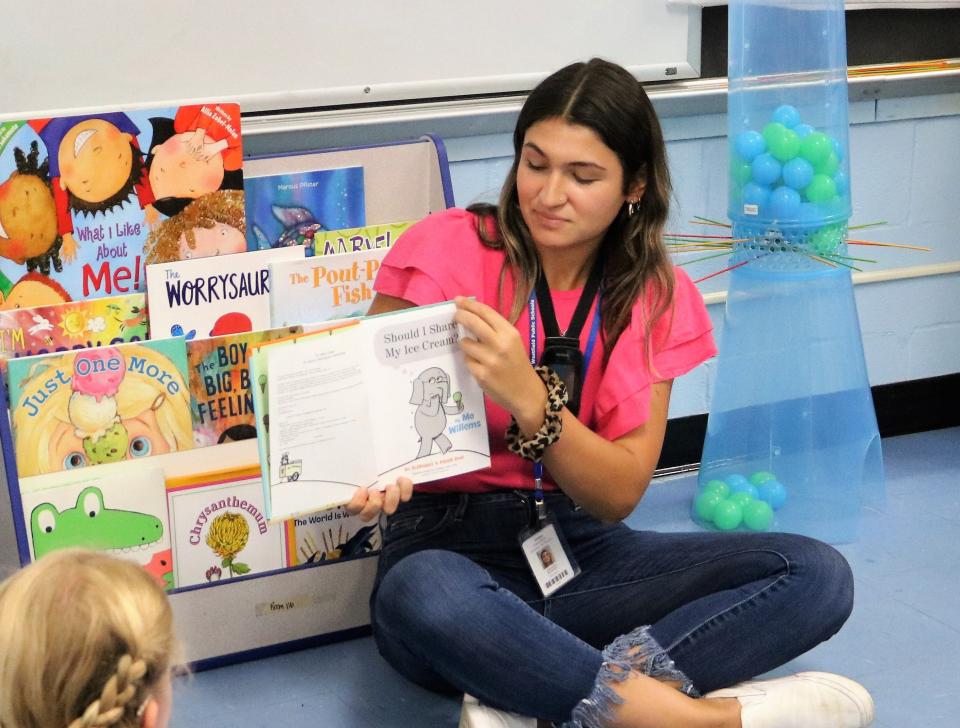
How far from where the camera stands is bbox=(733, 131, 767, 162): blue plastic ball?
7.16ft

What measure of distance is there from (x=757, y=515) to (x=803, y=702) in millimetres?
755

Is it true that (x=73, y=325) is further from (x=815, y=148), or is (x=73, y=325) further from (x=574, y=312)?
(x=815, y=148)

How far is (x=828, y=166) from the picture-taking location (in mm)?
2178

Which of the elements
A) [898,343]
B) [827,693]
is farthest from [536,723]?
[898,343]

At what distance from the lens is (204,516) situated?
1.74m

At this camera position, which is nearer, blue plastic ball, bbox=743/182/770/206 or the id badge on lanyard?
the id badge on lanyard

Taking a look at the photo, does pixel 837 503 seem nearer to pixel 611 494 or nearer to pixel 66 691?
pixel 611 494

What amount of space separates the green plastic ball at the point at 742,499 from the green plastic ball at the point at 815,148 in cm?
65

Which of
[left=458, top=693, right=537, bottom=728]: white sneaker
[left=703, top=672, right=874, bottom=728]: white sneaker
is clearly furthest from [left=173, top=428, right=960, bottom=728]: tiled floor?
[left=458, top=693, right=537, bottom=728]: white sneaker

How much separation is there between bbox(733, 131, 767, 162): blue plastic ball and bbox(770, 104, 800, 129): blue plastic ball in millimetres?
47

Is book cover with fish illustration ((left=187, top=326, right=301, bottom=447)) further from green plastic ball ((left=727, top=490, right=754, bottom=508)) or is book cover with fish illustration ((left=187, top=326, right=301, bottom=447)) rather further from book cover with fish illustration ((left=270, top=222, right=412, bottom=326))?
green plastic ball ((left=727, top=490, right=754, bottom=508))

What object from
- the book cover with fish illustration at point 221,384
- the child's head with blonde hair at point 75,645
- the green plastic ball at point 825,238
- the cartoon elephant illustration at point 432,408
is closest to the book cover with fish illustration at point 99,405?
the book cover with fish illustration at point 221,384

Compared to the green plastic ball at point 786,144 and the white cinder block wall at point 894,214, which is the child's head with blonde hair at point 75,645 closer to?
the green plastic ball at point 786,144

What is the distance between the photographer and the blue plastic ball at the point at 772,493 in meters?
2.36
